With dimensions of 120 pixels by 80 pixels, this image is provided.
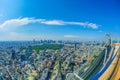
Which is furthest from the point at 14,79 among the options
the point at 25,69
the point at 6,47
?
the point at 6,47

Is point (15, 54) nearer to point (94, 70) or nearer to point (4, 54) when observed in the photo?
point (4, 54)

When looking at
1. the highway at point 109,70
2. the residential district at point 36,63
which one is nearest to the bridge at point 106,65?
the highway at point 109,70

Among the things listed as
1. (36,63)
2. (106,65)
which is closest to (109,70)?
(106,65)

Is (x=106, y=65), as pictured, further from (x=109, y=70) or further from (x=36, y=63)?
(x=36, y=63)

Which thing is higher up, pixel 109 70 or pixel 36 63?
pixel 109 70

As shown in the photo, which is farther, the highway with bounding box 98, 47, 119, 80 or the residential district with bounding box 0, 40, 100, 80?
the residential district with bounding box 0, 40, 100, 80

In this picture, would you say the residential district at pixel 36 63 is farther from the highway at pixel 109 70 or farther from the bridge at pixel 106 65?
the highway at pixel 109 70

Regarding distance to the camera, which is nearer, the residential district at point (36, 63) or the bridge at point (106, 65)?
the bridge at point (106, 65)

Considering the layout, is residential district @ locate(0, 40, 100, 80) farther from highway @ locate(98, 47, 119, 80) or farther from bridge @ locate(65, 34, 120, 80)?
highway @ locate(98, 47, 119, 80)

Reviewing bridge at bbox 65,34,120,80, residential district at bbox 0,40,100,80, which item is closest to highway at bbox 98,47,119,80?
bridge at bbox 65,34,120,80
